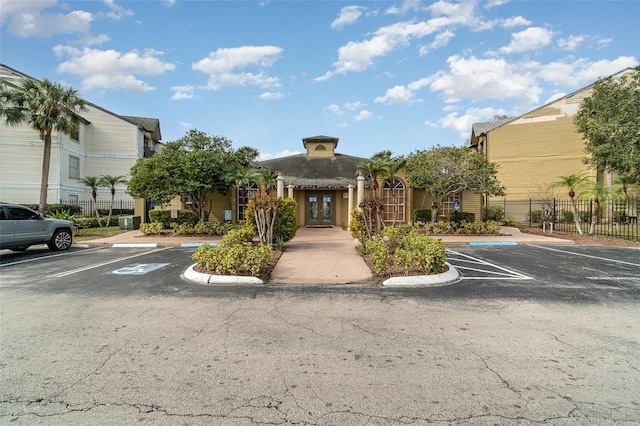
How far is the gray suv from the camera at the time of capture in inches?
439

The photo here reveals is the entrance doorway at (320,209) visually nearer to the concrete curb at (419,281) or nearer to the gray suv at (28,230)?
the gray suv at (28,230)

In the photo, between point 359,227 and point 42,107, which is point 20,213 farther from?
point 42,107

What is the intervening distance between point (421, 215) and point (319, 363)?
18.3 metres

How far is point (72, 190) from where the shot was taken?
2891 centimetres

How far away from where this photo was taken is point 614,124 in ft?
72.7

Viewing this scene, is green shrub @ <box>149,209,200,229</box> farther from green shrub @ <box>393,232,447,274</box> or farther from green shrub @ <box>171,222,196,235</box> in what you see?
green shrub @ <box>393,232,447,274</box>

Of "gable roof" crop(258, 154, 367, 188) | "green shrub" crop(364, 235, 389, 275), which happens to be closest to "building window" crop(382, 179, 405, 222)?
"gable roof" crop(258, 154, 367, 188)

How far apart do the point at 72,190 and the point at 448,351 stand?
33227 millimetres

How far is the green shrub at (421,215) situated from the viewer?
2080 cm

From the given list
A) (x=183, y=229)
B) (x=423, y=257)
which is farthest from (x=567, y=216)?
(x=183, y=229)

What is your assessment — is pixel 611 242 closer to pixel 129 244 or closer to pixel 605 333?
→ pixel 605 333

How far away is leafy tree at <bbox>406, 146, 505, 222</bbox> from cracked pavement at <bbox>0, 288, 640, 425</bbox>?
12.8m

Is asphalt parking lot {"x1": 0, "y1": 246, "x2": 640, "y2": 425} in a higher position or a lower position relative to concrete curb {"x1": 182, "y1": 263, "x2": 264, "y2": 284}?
lower

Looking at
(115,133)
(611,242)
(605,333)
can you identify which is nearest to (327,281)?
(605,333)
